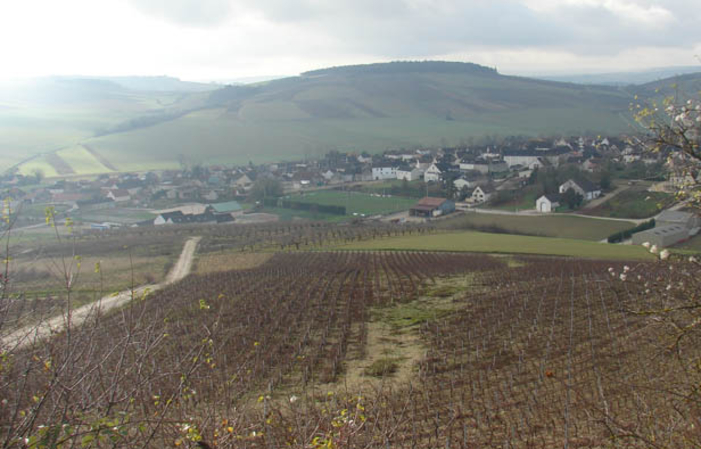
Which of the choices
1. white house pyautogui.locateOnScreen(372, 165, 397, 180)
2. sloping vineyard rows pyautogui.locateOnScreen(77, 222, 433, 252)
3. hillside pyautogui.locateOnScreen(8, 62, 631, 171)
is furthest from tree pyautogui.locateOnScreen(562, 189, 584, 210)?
hillside pyautogui.locateOnScreen(8, 62, 631, 171)

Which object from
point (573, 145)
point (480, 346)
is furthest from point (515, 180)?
point (480, 346)

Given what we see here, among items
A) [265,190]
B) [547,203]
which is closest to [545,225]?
[547,203]

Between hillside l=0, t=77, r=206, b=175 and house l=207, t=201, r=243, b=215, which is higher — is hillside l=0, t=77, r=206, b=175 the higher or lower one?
the higher one

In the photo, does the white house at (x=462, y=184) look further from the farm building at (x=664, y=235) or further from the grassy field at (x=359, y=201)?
the farm building at (x=664, y=235)

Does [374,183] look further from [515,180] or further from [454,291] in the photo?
[454,291]

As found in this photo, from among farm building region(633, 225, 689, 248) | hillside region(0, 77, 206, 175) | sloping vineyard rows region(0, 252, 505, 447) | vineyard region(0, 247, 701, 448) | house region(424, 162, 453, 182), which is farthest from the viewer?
hillside region(0, 77, 206, 175)

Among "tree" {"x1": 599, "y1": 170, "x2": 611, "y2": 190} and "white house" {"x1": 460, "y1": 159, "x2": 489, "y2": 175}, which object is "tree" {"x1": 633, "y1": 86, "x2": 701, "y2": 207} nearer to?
"tree" {"x1": 599, "y1": 170, "x2": 611, "y2": 190}
